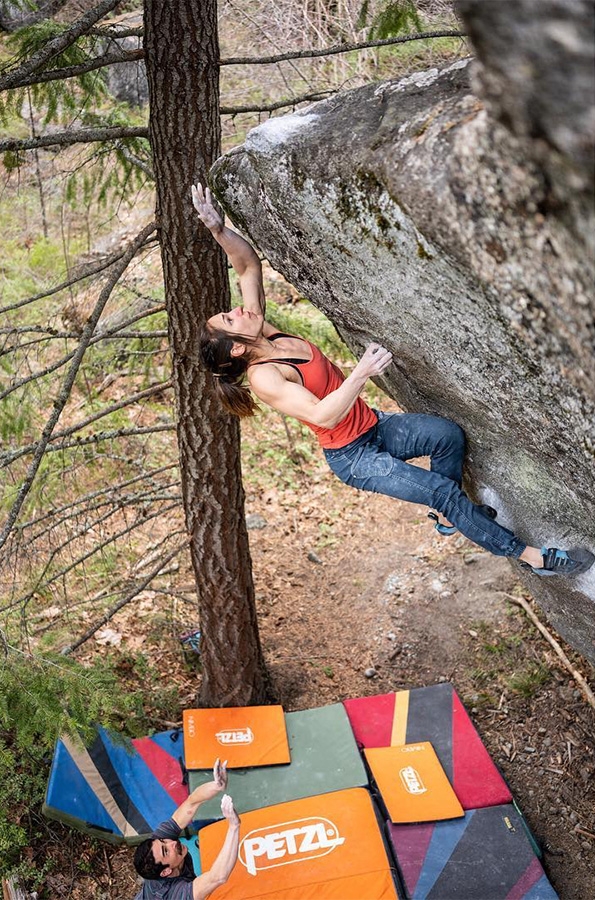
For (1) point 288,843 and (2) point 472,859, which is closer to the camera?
(2) point 472,859

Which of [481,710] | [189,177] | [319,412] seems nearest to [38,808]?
[481,710]

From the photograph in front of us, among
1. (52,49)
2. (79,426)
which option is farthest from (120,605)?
(52,49)

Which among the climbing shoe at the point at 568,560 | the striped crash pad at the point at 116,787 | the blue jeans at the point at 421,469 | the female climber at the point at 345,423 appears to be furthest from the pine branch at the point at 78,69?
the striped crash pad at the point at 116,787

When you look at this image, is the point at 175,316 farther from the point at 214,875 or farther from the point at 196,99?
the point at 214,875

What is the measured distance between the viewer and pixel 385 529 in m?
10.2

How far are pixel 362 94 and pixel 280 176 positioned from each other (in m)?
0.57

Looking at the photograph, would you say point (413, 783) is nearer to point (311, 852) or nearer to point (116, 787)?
point (311, 852)

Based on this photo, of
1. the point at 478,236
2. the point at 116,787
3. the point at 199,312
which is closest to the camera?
the point at 478,236

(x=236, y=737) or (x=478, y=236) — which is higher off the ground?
(x=478, y=236)

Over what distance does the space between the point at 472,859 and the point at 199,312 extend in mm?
4653

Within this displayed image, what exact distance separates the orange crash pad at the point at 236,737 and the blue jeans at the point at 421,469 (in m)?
3.42

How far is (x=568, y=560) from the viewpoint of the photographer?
4.23 metres

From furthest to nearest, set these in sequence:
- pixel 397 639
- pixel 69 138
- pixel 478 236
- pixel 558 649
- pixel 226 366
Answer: pixel 397 639
pixel 558 649
pixel 69 138
pixel 226 366
pixel 478 236

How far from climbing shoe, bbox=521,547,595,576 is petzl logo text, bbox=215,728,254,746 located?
376cm
